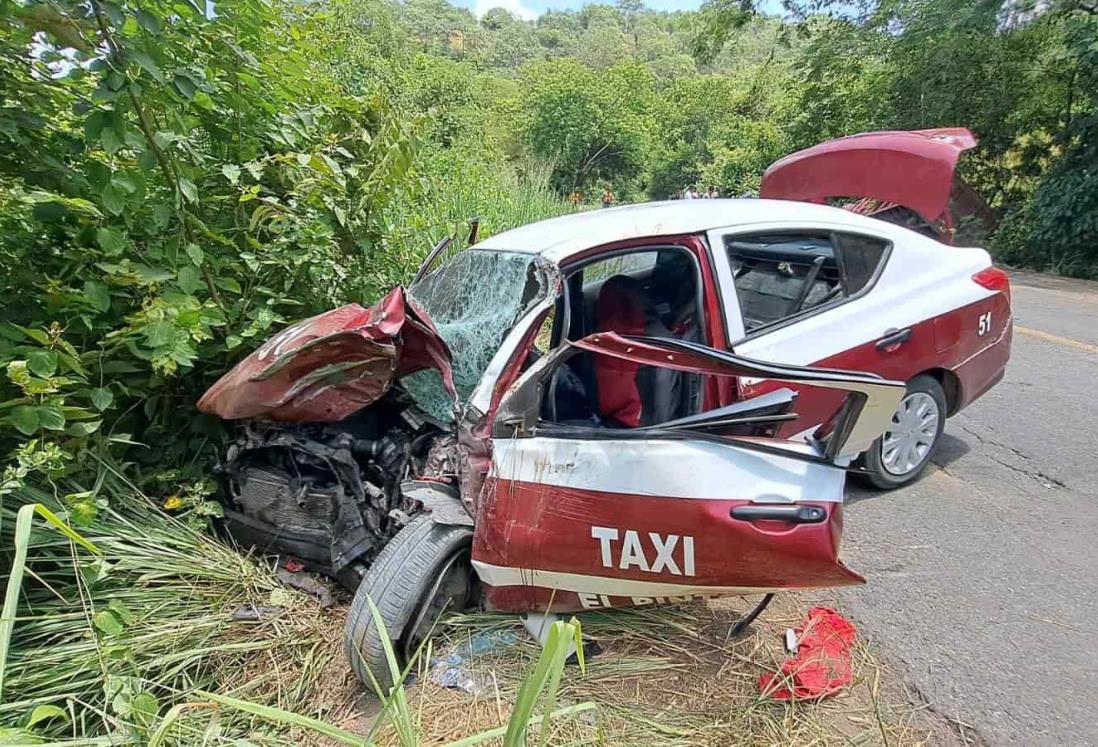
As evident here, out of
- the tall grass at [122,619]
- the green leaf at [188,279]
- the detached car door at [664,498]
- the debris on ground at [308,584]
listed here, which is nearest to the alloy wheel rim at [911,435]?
the detached car door at [664,498]

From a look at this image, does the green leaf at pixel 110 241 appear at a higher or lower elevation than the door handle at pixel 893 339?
higher

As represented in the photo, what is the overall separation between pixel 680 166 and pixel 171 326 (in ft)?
83.7

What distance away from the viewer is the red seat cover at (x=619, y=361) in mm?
2695

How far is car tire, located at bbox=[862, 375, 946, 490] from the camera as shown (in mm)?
3357

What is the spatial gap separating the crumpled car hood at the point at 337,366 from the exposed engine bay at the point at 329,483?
123 mm

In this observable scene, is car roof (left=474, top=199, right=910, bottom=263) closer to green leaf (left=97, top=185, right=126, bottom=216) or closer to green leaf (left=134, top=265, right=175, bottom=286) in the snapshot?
green leaf (left=134, top=265, right=175, bottom=286)

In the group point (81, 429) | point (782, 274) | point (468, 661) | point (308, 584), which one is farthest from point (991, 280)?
point (81, 429)

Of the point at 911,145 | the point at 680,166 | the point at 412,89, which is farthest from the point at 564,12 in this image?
the point at 911,145

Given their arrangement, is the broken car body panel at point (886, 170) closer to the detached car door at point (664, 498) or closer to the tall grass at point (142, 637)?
the detached car door at point (664, 498)

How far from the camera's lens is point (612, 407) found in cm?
275

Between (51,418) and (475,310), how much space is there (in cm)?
165

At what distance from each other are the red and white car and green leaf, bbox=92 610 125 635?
0.65 meters

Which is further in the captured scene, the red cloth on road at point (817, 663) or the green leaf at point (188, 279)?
the green leaf at point (188, 279)

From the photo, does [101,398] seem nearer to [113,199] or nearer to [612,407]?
[113,199]
